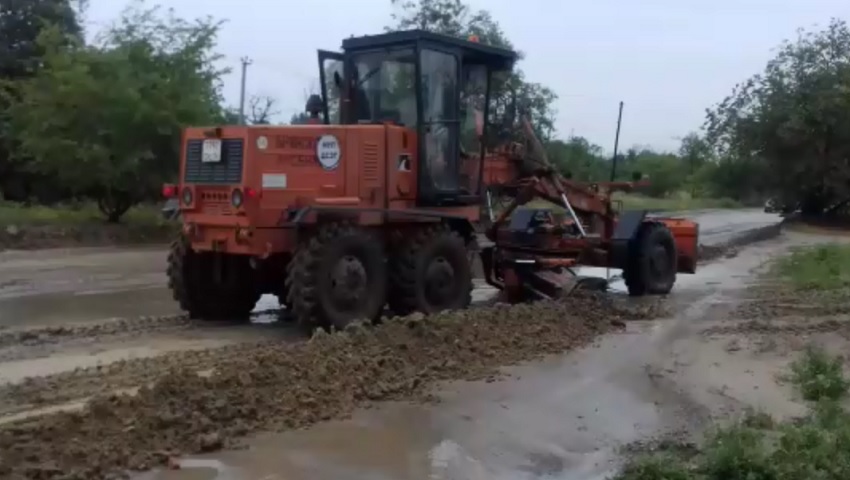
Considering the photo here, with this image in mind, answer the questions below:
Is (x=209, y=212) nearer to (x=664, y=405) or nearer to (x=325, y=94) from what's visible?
(x=325, y=94)

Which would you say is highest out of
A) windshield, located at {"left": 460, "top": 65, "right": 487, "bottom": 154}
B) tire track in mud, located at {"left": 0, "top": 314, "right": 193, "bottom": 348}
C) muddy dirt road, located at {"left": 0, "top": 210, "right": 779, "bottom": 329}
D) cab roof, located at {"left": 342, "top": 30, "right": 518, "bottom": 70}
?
cab roof, located at {"left": 342, "top": 30, "right": 518, "bottom": 70}

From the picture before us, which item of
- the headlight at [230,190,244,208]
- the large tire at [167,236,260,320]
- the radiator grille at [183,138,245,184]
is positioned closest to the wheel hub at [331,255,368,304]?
the headlight at [230,190,244,208]

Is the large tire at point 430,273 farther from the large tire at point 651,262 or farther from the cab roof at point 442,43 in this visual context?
the large tire at point 651,262

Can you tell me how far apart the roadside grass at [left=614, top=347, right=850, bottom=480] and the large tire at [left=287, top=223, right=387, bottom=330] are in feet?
16.0

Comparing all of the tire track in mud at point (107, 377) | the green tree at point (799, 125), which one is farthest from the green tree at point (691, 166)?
the tire track in mud at point (107, 377)

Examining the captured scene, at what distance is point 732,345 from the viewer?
11969mm

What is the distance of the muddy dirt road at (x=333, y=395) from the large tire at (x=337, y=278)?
0.55 meters

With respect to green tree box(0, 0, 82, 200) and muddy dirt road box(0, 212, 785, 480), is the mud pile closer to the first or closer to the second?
muddy dirt road box(0, 212, 785, 480)

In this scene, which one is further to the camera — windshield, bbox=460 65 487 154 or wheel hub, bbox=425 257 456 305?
windshield, bbox=460 65 487 154

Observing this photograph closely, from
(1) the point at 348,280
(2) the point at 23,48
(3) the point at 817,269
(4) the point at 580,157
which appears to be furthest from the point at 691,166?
(1) the point at 348,280

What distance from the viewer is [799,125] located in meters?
37.8

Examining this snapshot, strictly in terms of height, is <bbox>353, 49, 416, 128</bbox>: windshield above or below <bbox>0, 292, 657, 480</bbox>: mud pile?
above

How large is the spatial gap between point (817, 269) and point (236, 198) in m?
11.4

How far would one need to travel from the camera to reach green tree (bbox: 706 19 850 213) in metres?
37.9
